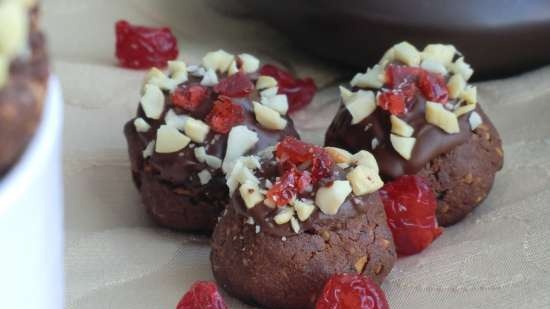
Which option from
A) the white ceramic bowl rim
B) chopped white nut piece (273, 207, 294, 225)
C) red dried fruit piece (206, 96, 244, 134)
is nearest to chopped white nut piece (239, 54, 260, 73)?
red dried fruit piece (206, 96, 244, 134)

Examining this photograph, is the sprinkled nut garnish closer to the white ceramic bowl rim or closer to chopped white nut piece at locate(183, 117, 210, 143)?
chopped white nut piece at locate(183, 117, 210, 143)

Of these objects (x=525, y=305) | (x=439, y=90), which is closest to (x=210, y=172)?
(x=439, y=90)

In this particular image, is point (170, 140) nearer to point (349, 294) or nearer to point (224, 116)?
point (224, 116)

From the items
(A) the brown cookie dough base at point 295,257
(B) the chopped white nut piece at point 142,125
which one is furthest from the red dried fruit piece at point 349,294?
(B) the chopped white nut piece at point 142,125

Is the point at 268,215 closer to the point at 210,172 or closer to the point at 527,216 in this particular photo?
the point at 210,172

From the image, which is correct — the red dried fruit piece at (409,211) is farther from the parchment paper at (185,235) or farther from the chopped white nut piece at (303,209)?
the chopped white nut piece at (303,209)

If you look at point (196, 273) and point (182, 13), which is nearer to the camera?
point (196, 273)
